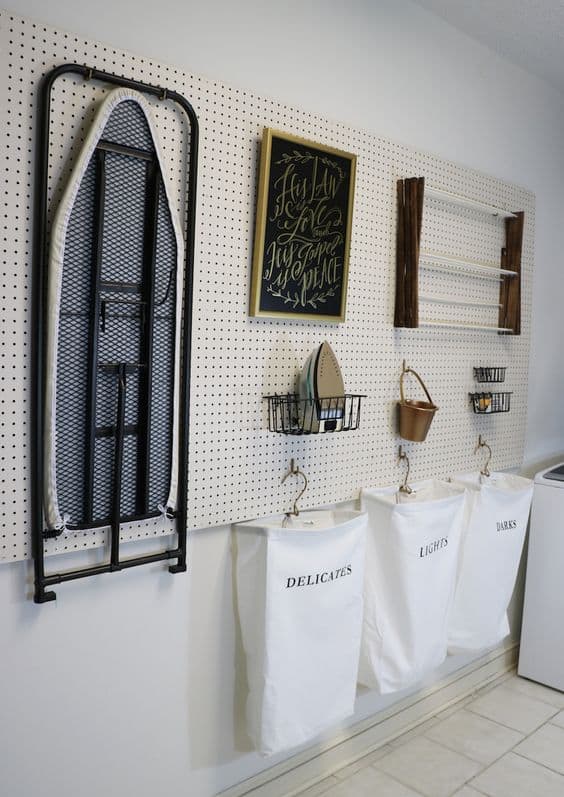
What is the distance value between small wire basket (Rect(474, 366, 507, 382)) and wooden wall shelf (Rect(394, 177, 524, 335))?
158 mm

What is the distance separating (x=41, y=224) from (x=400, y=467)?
1522 millimetres

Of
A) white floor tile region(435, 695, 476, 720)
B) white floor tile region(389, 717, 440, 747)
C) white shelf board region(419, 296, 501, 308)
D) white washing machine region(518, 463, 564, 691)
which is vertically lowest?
white floor tile region(389, 717, 440, 747)

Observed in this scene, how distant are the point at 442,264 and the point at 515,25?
892 mm

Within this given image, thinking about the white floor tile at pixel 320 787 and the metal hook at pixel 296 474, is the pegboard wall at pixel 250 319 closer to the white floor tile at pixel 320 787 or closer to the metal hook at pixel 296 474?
the metal hook at pixel 296 474

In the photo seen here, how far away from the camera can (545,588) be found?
122 inches

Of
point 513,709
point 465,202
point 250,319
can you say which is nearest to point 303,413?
point 250,319

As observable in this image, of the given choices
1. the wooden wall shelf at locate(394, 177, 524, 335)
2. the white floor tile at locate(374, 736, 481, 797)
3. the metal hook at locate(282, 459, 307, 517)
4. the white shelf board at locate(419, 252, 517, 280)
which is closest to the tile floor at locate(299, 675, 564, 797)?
the white floor tile at locate(374, 736, 481, 797)

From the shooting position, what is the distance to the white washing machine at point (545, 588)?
3.04 m

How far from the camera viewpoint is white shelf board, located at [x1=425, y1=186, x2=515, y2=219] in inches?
97.3

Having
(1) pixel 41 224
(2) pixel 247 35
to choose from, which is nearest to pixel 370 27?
(2) pixel 247 35

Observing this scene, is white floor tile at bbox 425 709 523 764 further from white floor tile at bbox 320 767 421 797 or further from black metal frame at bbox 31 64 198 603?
black metal frame at bbox 31 64 198 603

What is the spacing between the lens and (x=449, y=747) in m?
2.60

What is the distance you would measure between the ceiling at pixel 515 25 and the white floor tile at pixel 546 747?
2610mm

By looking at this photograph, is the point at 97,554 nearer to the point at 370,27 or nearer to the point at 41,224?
the point at 41,224
